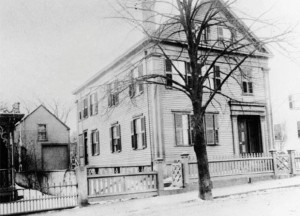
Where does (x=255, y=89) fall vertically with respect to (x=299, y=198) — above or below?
above

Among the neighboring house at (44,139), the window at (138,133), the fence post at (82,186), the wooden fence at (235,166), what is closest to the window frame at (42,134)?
the neighboring house at (44,139)

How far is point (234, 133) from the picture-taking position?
845 inches

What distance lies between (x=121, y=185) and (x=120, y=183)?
349 millimetres

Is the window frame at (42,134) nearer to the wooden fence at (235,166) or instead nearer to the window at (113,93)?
the window at (113,93)

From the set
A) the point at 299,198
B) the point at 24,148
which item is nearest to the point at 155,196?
the point at 299,198

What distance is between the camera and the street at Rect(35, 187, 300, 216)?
9.88 m

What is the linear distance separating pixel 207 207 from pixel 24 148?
28.0m

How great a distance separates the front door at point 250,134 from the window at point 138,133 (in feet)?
19.8

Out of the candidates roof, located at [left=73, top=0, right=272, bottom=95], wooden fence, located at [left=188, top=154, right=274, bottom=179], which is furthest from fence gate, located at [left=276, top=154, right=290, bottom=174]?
roof, located at [left=73, top=0, right=272, bottom=95]

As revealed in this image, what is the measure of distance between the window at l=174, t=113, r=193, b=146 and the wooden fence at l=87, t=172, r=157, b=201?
5.75 m

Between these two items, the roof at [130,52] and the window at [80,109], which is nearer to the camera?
the roof at [130,52]

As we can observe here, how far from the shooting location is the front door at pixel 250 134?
73.1 feet

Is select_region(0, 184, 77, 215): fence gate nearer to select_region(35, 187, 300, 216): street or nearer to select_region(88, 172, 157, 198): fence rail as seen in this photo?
select_region(35, 187, 300, 216): street

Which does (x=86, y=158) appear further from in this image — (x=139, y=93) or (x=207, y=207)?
(x=207, y=207)
